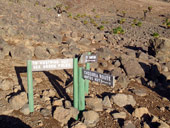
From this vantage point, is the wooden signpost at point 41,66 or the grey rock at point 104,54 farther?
the grey rock at point 104,54

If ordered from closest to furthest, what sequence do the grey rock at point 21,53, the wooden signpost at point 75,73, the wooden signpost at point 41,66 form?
the wooden signpost at point 75,73 → the wooden signpost at point 41,66 → the grey rock at point 21,53

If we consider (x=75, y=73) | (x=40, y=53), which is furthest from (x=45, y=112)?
(x=40, y=53)

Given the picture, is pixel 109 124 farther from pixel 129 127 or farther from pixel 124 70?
pixel 124 70

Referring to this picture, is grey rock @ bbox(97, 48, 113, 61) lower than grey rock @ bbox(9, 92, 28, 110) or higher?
higher

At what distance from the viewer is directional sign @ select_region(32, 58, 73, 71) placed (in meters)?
5.29

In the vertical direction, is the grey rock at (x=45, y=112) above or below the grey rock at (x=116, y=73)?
below


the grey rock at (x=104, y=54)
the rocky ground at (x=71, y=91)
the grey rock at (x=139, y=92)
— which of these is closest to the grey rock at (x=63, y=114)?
the rocky ground at (x=71, y=91)

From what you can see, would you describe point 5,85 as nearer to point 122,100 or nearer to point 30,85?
point 30,85

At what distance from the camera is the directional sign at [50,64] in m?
5.29

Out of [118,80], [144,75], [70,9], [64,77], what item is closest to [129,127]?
[118,80]

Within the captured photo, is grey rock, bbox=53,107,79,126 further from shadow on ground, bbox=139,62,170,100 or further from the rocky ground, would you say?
shadow on ground, bbox=139,62,170,100

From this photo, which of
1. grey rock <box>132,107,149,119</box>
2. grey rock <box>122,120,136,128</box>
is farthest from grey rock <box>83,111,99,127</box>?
grey rock <box>132,107,149,119</box>

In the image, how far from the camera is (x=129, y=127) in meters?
5.36

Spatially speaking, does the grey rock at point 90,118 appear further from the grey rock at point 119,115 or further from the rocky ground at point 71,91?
the grey rock at point 119,115
